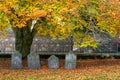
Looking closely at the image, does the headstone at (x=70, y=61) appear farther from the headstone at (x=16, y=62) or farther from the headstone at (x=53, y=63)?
the headstone at (x=16, y=62)

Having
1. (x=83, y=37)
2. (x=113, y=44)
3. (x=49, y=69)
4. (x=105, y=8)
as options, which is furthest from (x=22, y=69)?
(x=113, y=44)

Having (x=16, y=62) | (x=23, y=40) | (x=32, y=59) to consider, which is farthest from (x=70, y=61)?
(x=23, y=40)

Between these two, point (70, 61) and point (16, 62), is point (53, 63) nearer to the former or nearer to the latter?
point (70, 61)

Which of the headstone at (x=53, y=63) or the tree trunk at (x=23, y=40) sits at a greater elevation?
the tree trunk at (x=23, y=40)

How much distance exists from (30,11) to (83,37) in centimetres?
433

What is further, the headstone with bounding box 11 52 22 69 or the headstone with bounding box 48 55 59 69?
the headstone with bounding box 48 55 59 69

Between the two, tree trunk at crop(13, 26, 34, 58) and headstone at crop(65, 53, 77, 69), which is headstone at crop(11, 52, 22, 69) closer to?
headstone at crop(65, 53, 77, 69)

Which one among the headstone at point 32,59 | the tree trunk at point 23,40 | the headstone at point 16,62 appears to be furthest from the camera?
the tree trunk at point 23,40

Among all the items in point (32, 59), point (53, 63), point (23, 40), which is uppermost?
point (23, 40)

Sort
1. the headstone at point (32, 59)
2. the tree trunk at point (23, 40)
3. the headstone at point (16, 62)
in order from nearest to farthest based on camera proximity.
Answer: the headstone at point (16, 62) < the headstone at point (32, 59) < the tree trunk at point (23, 40)

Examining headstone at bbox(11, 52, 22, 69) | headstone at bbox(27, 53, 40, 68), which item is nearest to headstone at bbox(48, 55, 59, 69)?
headstone at bbox(27, 53, 40, 68)

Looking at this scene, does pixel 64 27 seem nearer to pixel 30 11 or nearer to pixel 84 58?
pixel 30 11

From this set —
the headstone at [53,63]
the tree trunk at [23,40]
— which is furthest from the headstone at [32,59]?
the tree trunk at [23,40]

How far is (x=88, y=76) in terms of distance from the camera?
12.9 m
